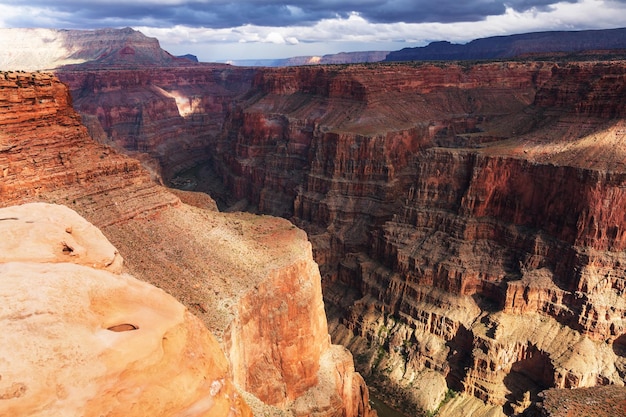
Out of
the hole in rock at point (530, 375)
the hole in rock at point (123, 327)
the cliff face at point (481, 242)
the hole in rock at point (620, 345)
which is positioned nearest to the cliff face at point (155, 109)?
the cliff face at point (481, 242)

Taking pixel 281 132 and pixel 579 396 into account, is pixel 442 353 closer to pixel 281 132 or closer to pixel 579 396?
pixel 579 396

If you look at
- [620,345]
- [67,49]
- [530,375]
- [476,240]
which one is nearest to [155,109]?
[67,49]

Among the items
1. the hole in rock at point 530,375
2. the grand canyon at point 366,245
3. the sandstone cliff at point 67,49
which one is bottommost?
the hole in rock at point 530,375

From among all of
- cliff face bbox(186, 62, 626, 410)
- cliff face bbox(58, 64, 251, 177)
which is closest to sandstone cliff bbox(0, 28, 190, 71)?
cliff face bbox(58, 64, 251, 177)

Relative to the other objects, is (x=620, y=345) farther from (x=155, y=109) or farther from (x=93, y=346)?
(x=155, y=109)

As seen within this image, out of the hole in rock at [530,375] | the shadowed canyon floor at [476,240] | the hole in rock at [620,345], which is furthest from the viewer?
the shadowed canyon floor at [476,240]

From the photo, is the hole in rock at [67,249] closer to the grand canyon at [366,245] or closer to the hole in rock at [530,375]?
the grand canyon at [366,245]
